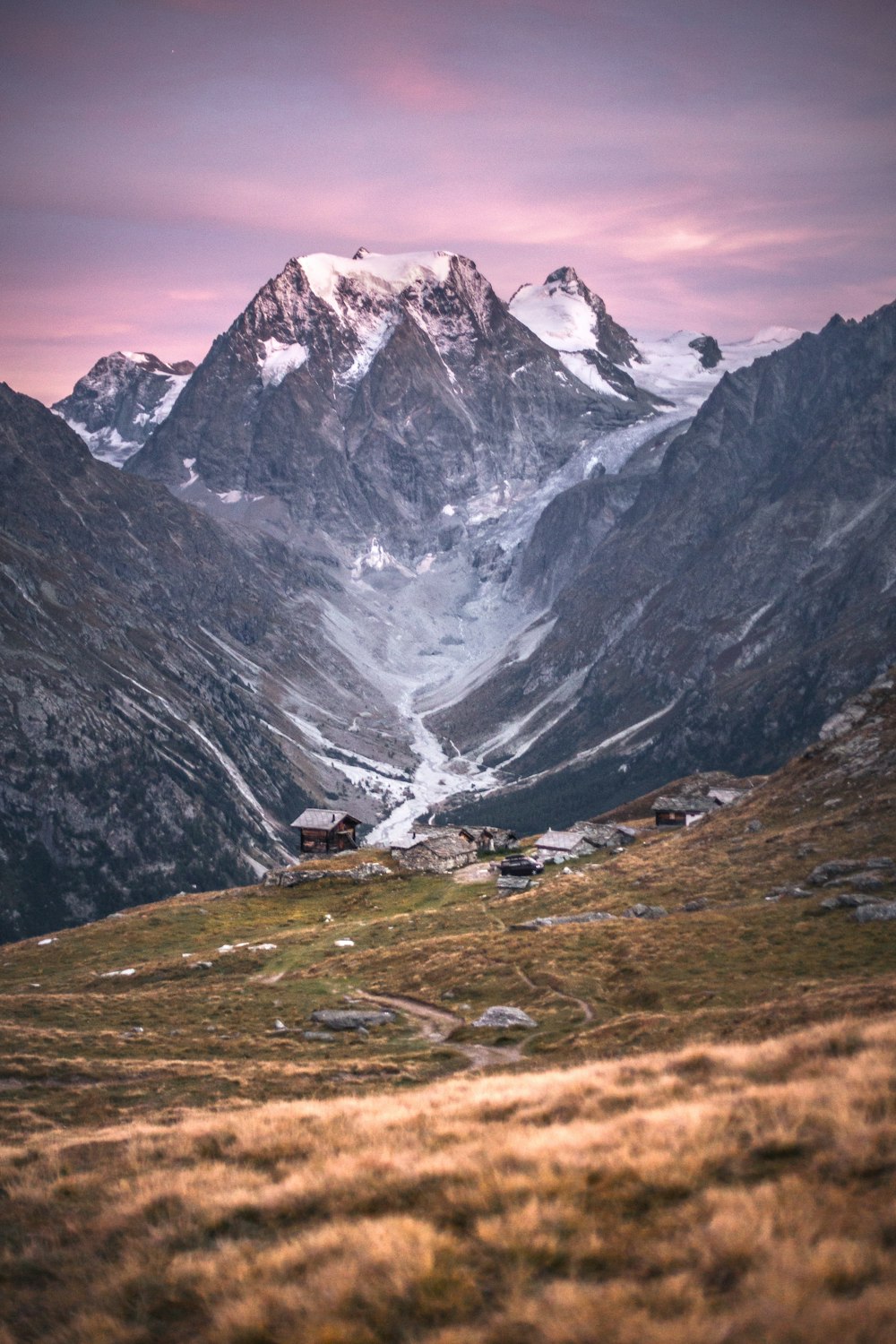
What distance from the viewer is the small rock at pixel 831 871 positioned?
5572 cm

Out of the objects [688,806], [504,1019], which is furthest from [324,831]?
[504,1019]

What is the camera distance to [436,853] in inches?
A: 4402

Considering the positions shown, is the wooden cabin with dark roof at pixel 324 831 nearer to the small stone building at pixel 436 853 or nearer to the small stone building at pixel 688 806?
the small stone building at pixel 436 853

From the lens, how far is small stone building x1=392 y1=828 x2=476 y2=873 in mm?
110125

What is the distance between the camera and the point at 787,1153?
12.4 meters

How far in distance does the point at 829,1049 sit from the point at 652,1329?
9574 millimetres

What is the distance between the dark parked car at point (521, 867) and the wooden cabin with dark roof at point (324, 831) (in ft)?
182

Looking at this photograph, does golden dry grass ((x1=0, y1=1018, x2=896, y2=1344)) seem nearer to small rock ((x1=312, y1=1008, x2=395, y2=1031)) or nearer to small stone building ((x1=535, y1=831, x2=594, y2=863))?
small rock ((x1=312, y1=1008, x2=395, y2=1031))

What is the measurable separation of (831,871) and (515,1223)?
50.9m

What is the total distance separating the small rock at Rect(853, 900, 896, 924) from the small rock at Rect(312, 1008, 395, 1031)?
23.5 metres

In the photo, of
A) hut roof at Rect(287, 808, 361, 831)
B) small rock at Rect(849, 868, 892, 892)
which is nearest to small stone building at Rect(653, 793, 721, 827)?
hut roof at Rect(287, 808, 361, 831)

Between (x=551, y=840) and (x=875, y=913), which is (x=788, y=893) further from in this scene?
(x=551, y=840)

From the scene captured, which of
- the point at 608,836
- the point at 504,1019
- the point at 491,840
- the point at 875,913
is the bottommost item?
the point at 491,840

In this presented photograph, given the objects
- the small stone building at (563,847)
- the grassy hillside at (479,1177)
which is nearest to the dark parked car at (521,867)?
the small stone building at (563,847)
